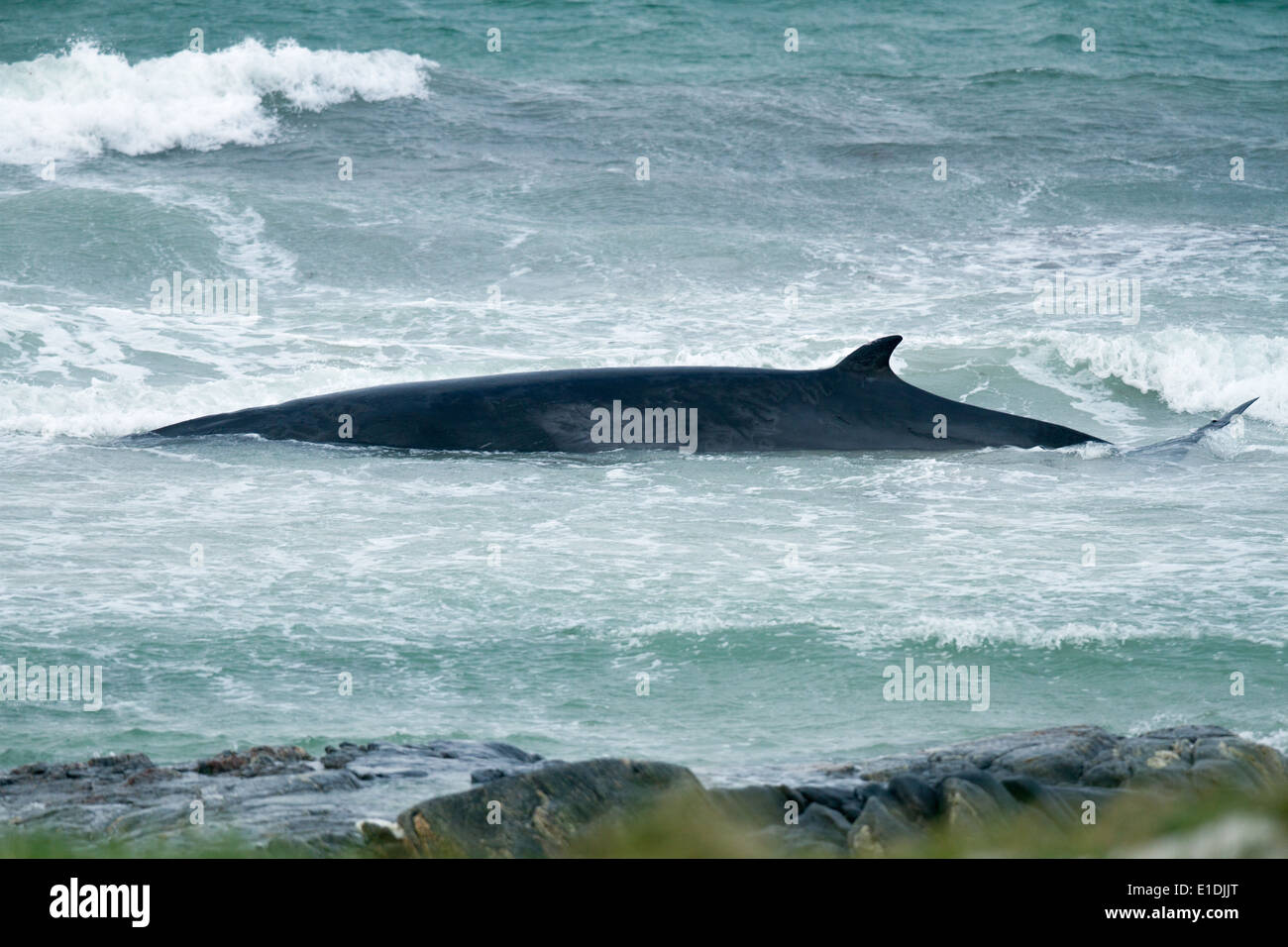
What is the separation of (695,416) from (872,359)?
1377 millimetres

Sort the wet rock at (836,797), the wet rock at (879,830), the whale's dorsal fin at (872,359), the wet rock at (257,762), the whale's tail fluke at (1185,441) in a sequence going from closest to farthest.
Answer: the wet rock at (879,830)
the wet rock at (836,797)
the wet rock at (257,762)
the whale's dorsal fin at (872,359)
the whale's tail fluke at (1185,441)

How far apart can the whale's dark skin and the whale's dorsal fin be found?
0.5 inches

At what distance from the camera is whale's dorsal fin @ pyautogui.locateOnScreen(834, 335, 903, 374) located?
11.0m

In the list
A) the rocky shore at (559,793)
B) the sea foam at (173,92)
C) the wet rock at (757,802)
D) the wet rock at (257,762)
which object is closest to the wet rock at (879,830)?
the rocky shore at (559,793)

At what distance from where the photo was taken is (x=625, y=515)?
998 centimetres

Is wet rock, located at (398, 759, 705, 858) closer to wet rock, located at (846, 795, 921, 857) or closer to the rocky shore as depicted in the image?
the rocky shore

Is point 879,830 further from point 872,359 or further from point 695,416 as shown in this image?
point 695,416

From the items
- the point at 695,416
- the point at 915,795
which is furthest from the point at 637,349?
the point at 915,795

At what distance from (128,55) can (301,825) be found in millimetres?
27346

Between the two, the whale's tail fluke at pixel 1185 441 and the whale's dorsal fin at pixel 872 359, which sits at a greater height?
the whale's dorsal fin at pixel 872 359

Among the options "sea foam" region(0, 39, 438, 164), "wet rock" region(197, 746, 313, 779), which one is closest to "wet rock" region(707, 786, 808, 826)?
"wet rock" region(197, 746, 313, 779)

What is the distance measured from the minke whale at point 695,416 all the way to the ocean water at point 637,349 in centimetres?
20

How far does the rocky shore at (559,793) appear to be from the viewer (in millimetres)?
4523

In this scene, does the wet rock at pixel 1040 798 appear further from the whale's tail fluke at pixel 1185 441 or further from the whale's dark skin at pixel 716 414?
the whale's tail fluke at pixel 1185 441
